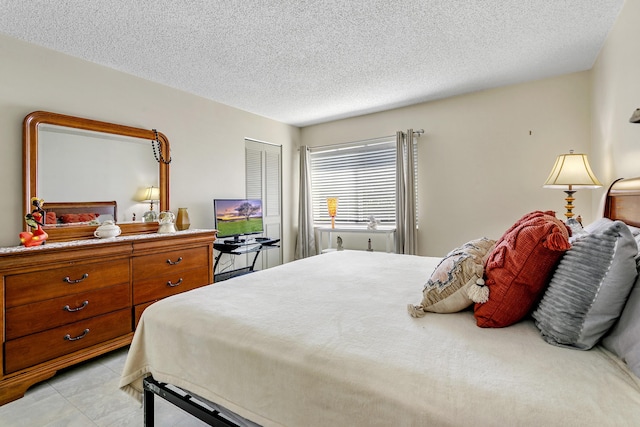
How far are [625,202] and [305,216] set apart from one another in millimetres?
3853

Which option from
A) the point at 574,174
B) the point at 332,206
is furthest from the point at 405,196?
the point at 574,174

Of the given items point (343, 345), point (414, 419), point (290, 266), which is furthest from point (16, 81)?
point (414, 419)

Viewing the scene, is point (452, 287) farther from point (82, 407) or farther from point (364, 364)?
point (82, 407)

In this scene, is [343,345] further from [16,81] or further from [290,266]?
[16,81]

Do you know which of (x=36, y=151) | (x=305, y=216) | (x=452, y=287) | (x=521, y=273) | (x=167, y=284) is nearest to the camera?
(x=521, y=273)

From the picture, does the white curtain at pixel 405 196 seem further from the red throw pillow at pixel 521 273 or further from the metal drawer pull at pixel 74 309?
the metal drawer pull at pixel 74 309

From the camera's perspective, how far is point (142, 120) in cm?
327

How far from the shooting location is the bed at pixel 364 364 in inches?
31.2

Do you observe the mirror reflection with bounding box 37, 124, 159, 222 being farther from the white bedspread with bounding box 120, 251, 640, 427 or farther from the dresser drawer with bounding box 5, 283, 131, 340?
the white bedspread with bounding box 120, 251, 640, 427

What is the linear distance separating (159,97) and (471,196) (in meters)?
3.81

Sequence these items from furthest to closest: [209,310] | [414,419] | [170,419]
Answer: [170,419] → [209,310] → [414,419]

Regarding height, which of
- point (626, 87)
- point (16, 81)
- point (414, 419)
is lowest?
point (414, 419)

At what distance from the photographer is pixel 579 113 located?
326 cm

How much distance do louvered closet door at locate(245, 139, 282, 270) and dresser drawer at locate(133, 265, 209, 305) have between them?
1.49 metres
